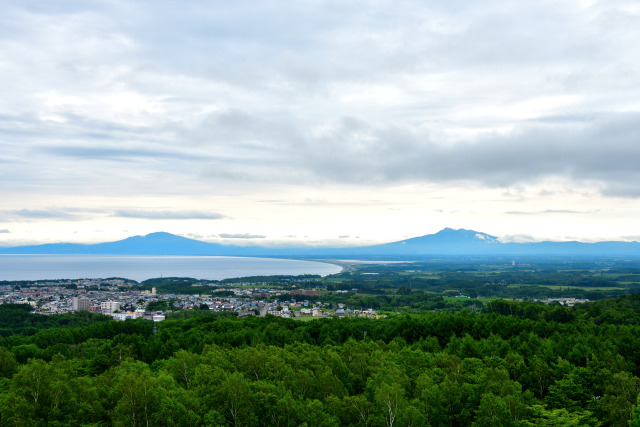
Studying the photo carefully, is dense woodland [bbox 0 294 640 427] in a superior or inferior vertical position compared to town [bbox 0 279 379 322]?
superior

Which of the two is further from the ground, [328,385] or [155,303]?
[328,385]

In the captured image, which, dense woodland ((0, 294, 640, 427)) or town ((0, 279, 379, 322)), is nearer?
dense woodland ((0, 294, 640, 427))

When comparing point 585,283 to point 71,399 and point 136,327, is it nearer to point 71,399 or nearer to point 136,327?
point 136,327

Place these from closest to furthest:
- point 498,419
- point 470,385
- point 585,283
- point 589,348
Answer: point 498,419 → point 470,385 → point 589,348 → point 585,283

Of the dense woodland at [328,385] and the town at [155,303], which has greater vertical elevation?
the dense woodland at [328,385]

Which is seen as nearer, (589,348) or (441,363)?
(441,363)

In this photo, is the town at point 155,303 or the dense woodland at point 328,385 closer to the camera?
the dense woodland at point 328,385

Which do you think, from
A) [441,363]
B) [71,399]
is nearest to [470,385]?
[441,363]

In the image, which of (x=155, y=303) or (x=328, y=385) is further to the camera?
(x=155, y=303)

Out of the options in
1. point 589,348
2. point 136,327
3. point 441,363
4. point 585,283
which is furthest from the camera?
point 585,283
